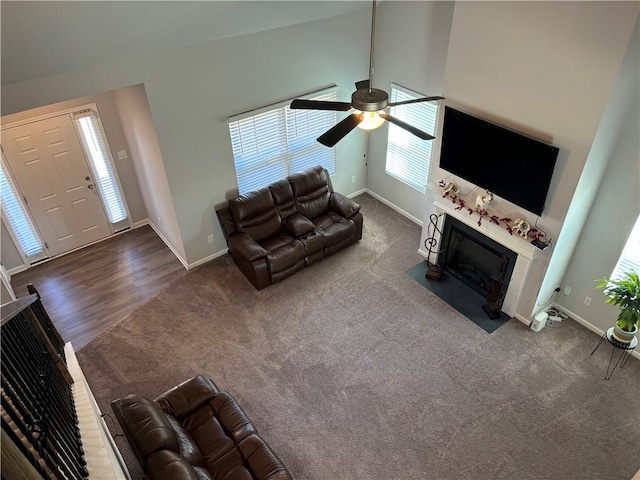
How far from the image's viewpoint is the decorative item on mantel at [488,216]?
531cm

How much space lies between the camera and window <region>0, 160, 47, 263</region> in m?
6.31

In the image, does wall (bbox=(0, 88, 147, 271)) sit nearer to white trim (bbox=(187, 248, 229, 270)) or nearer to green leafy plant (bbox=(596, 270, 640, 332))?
white trim (bbox=(187, 248, 229, 270))

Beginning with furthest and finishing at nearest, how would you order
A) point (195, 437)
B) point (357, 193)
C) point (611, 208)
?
point (357, 193), point (611, 208), point (195, 437)

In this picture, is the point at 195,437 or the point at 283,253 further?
the point at 283,253

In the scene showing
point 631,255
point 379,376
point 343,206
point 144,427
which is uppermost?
point 631,255

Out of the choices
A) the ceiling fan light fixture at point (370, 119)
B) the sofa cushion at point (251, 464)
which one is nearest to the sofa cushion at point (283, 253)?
the sofa cushion at point (251, 464)

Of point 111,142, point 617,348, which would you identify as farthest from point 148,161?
point 617,348

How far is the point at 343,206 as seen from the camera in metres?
7.05

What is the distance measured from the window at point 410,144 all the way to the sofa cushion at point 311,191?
118 cm

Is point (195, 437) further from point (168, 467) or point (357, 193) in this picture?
point (357, 193)

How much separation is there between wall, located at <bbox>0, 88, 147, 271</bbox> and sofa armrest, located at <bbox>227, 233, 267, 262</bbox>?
77.1 inches

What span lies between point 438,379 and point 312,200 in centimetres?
312

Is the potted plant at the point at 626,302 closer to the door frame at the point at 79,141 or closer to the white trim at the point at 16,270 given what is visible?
the door frame at the point at 79,141

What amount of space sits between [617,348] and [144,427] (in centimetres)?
517
